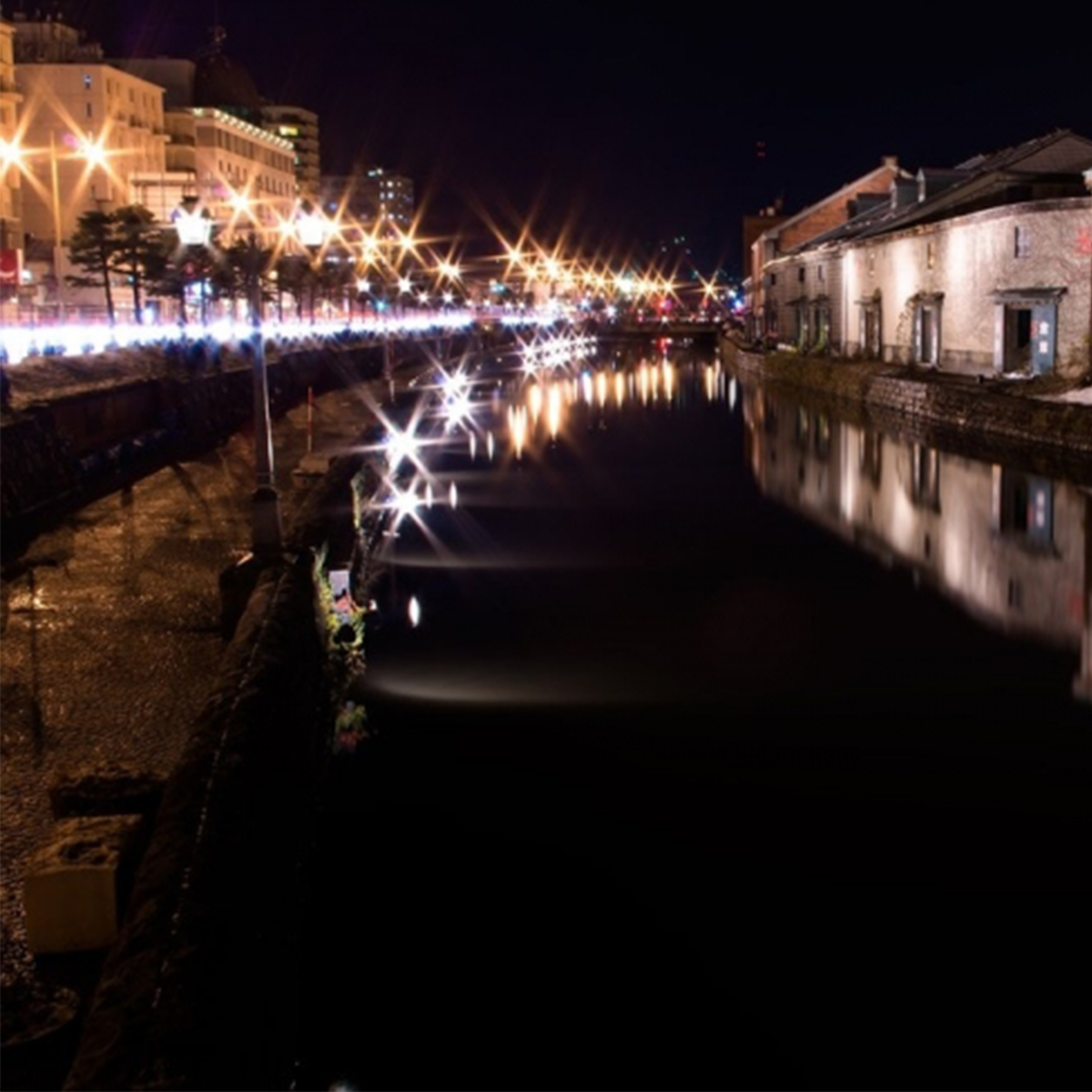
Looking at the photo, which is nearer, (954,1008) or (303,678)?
Answer: (954,1008)

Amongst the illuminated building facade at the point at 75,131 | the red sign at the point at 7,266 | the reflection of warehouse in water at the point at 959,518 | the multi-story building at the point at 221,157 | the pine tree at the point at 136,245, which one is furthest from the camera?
the multi-story building at the point at 221,157

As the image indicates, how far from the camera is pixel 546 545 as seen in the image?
23469 millimetres

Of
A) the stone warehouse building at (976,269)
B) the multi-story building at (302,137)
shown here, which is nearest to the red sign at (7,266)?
the stone warehouse building at (976,269)

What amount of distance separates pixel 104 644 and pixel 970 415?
29.4m

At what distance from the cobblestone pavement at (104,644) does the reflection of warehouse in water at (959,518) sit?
945 centimetres

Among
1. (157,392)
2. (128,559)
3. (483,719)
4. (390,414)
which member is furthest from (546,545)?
(390,414)

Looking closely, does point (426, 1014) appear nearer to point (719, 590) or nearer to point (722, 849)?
point (722, 849)

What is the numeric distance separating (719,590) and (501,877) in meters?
10.3

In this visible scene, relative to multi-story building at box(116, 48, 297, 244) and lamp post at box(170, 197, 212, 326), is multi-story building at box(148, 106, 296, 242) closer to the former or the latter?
multi-story building at box(116, 48, 297, 244)

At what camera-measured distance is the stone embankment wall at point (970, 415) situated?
3172 cm

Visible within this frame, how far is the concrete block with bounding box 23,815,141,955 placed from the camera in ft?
22.9

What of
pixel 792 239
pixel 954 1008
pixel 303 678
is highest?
pixel 792 239

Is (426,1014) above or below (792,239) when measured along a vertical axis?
below

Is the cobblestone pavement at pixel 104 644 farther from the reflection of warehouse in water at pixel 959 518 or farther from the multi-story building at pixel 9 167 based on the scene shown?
the multi-story building at pixel 9 167
